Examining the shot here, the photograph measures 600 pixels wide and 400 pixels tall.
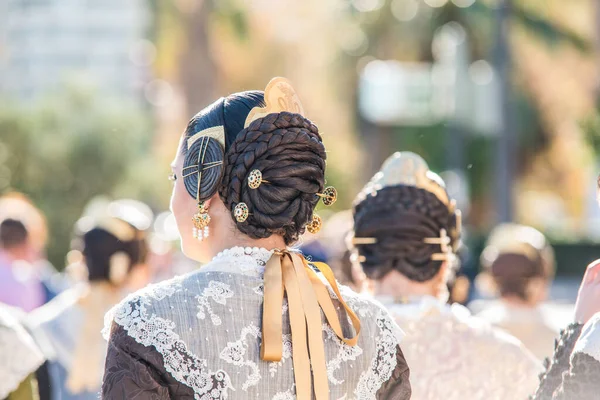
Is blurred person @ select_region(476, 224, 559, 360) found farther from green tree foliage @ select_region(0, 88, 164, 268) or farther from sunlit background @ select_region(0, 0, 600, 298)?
green tree foliage @ select_region(0, 88, 164, 268)

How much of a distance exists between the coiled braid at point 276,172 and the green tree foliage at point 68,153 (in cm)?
1828

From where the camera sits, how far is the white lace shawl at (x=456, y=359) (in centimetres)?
345

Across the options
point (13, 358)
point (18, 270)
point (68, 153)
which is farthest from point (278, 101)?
point (68, 153)

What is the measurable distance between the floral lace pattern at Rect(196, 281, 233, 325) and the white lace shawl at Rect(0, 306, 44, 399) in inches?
54.6

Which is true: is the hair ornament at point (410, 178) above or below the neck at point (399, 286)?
above

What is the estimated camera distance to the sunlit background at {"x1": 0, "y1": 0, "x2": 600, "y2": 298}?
746 inches

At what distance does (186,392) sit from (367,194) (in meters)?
1.57

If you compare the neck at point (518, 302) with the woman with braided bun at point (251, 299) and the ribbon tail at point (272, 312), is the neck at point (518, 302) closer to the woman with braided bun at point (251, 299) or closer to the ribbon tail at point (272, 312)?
the woman with braided bun at point (251, 299)

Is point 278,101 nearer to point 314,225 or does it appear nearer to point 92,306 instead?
point 314,225

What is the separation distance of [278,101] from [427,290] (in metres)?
1.30

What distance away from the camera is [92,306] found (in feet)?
16.5

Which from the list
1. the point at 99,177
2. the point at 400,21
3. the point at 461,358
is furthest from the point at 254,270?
the point at 400,21

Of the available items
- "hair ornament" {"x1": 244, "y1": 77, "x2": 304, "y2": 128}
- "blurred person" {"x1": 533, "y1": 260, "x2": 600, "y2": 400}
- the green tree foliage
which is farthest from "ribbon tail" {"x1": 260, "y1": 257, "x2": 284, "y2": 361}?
the green tree foliage

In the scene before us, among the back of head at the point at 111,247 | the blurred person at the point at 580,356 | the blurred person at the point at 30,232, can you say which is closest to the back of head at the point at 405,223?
the blurred person at the point at 580,356
